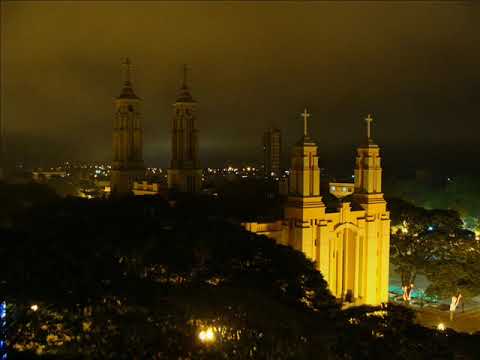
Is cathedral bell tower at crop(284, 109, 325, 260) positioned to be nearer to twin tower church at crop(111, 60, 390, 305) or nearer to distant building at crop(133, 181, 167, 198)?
twin tower church at crop(111, 60, 390, 305)

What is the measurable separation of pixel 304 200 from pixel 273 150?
99.3 m

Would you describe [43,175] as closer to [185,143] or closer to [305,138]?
[185,143]

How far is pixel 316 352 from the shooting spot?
13547mm

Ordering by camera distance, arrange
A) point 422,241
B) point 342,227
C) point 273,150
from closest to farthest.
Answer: point 342,227, point 422,241, point 273,150

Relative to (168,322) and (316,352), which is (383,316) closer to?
(316,352)

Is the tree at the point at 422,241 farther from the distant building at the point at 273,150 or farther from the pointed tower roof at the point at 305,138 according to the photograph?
the distant building at the point at 273,150

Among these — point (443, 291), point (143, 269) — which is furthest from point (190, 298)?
point (443, 291)

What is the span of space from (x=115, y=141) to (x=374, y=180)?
886 inches

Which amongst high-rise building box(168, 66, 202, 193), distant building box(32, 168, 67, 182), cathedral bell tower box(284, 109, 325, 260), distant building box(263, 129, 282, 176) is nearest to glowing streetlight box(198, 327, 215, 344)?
cathedral bell tower box(284, 109, 325, 260)

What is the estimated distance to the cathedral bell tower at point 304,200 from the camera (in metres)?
25.4

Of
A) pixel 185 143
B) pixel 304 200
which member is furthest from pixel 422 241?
pixel 185 143

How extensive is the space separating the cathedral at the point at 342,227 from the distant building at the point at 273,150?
298 feet

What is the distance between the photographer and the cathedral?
84.1 ft

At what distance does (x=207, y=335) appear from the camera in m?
14.8
